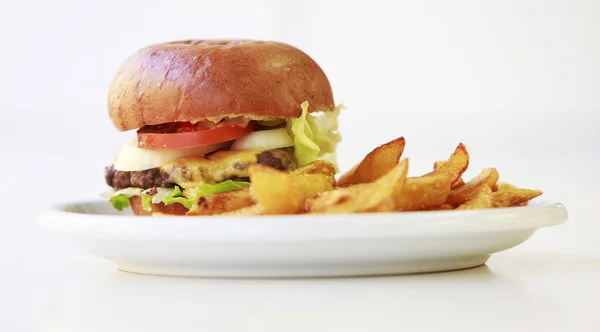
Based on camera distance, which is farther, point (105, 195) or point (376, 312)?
point (105, 195)

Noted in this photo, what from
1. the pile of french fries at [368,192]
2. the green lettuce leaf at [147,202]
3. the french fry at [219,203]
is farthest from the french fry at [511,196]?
the green lettuce leaf at [147,202]

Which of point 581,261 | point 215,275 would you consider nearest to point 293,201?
point 215,275

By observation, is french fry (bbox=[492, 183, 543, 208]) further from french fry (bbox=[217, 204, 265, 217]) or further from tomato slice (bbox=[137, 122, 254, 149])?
tomato slice (bbox=[137, 122, 254, 149])

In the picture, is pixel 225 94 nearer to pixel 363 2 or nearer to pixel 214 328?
pixel 214 328

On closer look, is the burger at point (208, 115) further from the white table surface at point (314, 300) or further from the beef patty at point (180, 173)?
the white table surface at point (314, 300)

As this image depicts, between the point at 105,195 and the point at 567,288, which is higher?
the point at 567,288

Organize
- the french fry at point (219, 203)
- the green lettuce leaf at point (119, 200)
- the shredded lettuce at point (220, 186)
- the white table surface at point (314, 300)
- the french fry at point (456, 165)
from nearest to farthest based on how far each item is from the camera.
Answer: the white table surface at point (314, 300)
the french fry at point (219, 203)
the french fry at point (456, 165)
the shredded lettuce at point (220, 186)
the green lettuce leaf at point (119, 200)
